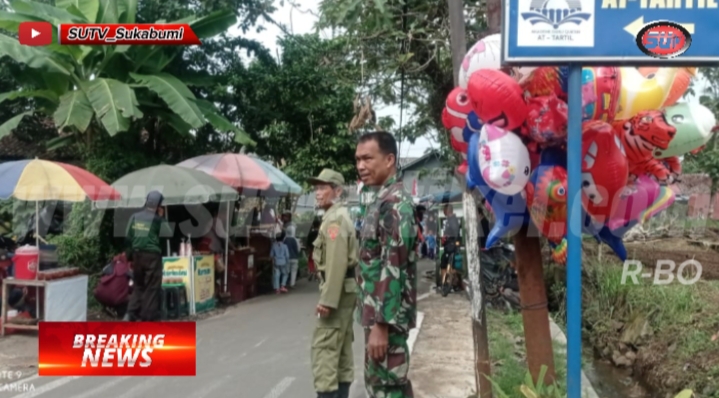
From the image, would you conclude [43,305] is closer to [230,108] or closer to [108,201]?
[108,201]

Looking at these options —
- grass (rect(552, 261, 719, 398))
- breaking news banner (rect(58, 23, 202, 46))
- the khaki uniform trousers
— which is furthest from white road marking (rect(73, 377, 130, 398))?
breaking news banner (rect(58, 23, 202, 46))

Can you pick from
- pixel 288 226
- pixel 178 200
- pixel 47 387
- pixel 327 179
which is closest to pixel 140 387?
pixel 47 387

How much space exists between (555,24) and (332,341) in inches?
99.4

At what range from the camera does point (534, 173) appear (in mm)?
3430

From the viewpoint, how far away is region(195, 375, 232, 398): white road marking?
18.2ft

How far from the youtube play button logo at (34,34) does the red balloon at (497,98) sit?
901 cm

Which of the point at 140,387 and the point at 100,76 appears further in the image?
the point at 100,76

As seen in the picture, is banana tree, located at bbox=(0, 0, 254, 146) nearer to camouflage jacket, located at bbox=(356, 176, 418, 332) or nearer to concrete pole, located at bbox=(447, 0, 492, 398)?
concrete pole, located at bbox=(447, 0, 492, 398)

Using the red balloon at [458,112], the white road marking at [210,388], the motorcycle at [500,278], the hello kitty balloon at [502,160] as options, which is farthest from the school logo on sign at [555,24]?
the motorcycle at [500,278]

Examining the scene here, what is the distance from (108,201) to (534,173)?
7394mm

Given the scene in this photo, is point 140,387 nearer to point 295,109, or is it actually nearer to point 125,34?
point 125,34

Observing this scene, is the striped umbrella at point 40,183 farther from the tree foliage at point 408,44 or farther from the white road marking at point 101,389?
the tree foliage at point 408,44

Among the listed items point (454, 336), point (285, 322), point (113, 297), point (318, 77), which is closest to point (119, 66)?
point (318, 77)

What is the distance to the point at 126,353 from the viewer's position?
19.7ft
